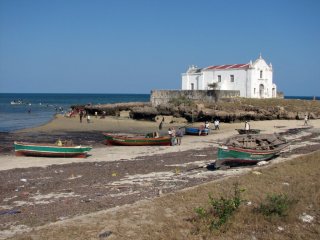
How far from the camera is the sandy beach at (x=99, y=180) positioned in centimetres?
1252

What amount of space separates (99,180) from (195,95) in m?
46.3

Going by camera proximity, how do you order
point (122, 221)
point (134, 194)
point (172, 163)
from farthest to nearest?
point (172, 163)
point (134, 194)
point (122, 221)

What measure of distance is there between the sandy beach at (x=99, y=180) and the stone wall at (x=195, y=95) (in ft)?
87.2

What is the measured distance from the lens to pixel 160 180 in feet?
59.3

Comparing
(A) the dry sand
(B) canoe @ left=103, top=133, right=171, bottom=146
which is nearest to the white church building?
(A) the dry sand

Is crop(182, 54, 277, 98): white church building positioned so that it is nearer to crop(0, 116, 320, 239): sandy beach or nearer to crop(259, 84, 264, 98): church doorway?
crop(259, 84, 264, 98): church doorway

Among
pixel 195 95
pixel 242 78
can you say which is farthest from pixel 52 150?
pixel 242 78

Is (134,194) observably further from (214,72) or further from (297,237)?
(214,72)

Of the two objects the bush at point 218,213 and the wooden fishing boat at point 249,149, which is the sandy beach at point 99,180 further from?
the bush at point 218,213

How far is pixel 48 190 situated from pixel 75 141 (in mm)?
20392

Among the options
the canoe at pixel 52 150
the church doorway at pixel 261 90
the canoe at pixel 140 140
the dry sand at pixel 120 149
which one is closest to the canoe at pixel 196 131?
the dry sand at pixel 120 149

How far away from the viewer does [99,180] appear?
18484 mm

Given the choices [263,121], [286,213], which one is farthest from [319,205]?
[263,121]

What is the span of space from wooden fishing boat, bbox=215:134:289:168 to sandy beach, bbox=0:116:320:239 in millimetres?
623
